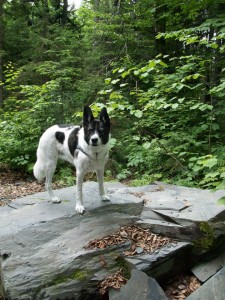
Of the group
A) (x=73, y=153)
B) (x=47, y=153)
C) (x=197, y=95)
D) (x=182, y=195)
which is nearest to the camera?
(x=73, y=153)

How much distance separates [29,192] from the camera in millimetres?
7867

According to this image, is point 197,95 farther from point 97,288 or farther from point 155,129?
point 97,288

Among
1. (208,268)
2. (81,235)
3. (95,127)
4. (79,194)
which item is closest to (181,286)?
(208,268)

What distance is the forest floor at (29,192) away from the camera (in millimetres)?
4145

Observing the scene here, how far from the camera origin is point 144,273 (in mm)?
3850

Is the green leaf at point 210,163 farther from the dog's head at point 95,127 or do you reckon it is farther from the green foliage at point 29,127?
the green foliage at point 29,127

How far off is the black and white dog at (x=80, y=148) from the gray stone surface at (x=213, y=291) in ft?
6.55

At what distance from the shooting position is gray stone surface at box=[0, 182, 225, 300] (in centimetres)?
379

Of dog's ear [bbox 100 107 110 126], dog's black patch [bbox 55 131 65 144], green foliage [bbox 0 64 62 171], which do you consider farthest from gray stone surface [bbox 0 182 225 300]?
green foliage [bbox 0 64 62 171]

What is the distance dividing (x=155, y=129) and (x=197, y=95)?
1826 mm

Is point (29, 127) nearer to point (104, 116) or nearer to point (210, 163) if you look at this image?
point (104, 116)

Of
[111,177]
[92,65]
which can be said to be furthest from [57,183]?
[92,65]

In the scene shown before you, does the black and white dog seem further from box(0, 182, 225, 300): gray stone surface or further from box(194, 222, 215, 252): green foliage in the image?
box(194, 222, 215, 252): green foliage

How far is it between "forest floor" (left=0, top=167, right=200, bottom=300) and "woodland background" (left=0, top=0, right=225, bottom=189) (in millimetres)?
414
